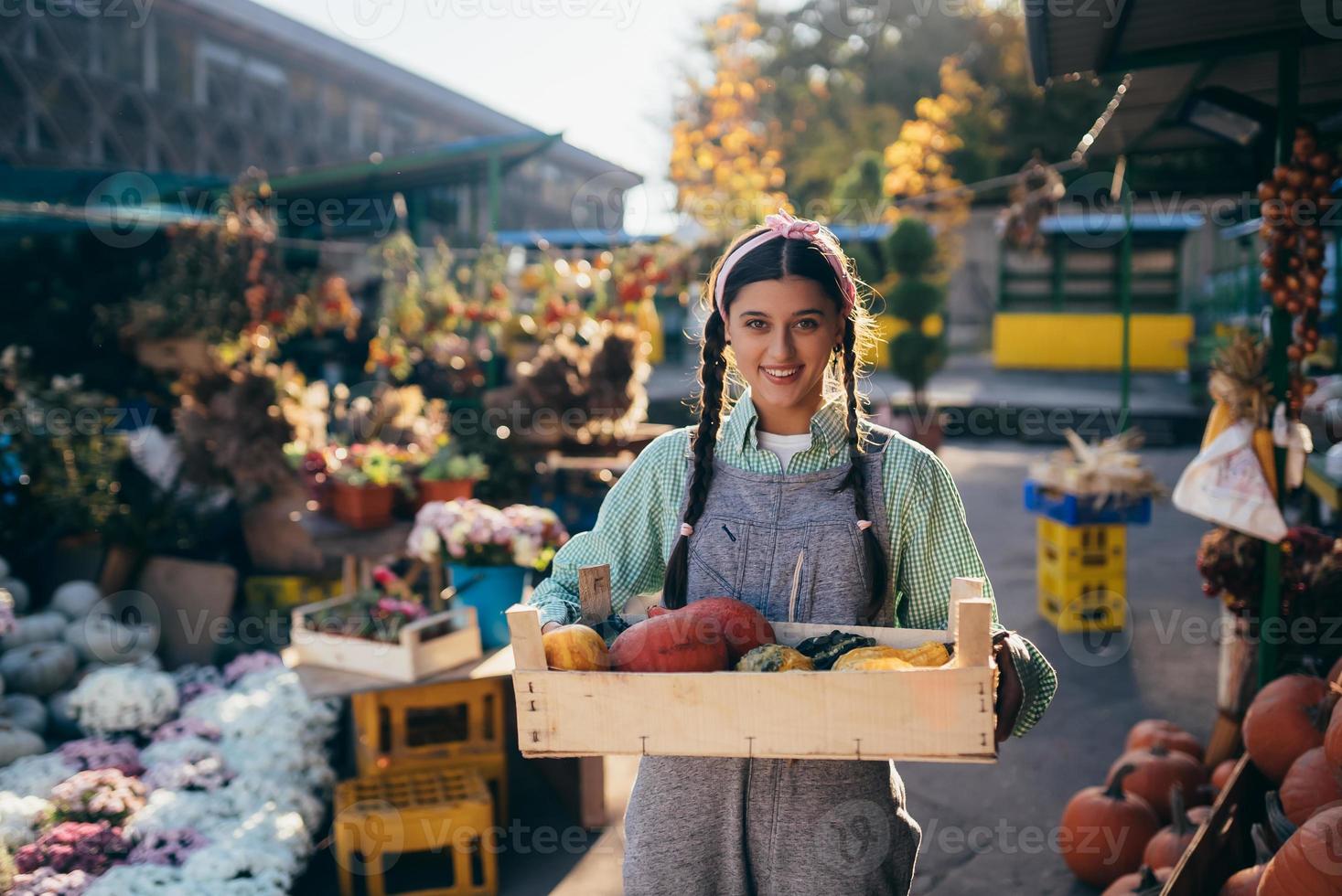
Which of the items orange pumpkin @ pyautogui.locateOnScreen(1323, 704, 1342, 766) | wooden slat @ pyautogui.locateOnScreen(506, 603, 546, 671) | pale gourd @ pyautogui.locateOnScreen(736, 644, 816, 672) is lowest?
orange pumpkin @ pyautogui.locateOnScreen(1323, 704, 1342, 766)

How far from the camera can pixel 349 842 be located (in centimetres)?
355

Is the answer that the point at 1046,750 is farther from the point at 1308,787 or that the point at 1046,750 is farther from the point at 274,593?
the point at 274,593

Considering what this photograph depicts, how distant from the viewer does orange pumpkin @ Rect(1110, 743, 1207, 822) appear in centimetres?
367

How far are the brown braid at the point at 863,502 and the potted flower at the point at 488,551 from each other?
7.68 feet

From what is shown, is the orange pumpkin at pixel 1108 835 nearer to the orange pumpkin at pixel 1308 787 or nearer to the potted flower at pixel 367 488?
the orange pumpkin at pixel 1308 787

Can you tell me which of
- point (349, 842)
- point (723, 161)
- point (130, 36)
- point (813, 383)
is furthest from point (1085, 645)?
point (723, 161)

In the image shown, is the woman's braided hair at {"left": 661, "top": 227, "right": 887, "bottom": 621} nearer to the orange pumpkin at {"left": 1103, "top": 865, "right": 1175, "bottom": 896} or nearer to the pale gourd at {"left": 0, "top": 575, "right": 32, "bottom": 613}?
the orange pumpkin at {"left": 1103, "top": 865, "right": 1175, "bottom": 896}

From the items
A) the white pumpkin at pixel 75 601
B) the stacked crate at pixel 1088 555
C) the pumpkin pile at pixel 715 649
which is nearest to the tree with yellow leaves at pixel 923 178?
the stacked crate at pixel 1088 555

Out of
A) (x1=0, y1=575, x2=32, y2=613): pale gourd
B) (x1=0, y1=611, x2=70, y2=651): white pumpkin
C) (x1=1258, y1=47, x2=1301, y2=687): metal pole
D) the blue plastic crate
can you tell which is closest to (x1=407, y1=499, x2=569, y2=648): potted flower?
(x1=0, y1=611, x2=70, y2=651): white pumpkin

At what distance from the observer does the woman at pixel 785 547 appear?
1.76 metres

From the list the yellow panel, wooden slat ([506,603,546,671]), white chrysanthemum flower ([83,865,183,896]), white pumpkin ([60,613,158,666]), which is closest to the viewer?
wooden slat ([506,603,546,671])

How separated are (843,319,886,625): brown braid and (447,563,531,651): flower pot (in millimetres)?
2490

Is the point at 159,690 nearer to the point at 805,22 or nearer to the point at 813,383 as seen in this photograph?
the point at 813,383

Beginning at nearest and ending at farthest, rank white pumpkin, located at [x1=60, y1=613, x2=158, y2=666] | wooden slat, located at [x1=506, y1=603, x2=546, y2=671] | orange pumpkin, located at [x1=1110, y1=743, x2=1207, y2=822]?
wooden slat, located at [x1=506, y1=603, x2=546, y2=671] < orange pumpkin, located at [x1=1110, y1=743, x2=1207, y2=822] < white pumpkin, located at [x1=60, y1=613, x2=158, y2=666]
